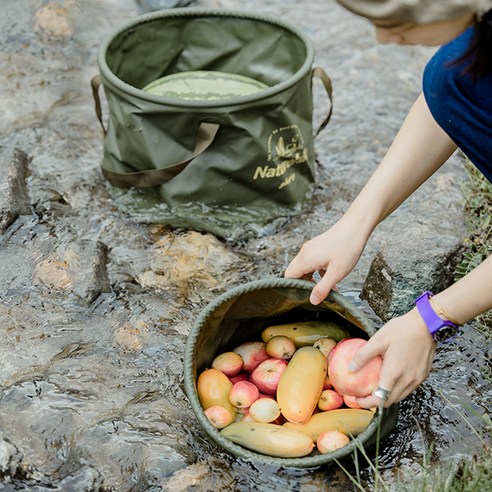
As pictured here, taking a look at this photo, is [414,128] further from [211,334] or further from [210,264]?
[210,264]

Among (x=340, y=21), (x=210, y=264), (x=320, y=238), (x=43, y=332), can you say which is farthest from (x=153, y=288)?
(x=340, y=21)

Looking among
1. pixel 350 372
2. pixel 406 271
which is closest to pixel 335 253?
pixel 350 372

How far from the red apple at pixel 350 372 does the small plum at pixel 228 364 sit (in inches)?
10.6

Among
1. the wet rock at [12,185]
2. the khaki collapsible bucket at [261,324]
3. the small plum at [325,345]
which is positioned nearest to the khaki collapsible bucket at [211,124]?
the wet rock at [12,185]

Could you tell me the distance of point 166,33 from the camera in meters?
3.36

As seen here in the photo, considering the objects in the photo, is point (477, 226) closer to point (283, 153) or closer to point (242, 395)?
point (283, 153)

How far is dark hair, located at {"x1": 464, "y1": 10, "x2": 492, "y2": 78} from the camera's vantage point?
4.73 ft

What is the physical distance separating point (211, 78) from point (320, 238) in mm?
1464

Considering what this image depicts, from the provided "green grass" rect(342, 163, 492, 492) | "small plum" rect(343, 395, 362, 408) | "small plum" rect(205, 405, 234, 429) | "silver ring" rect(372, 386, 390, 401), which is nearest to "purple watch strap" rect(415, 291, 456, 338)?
"silver ring" rect(372, 386, 390, 401)

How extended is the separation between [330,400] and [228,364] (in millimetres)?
298

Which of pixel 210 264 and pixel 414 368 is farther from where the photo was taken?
pixel 210 264

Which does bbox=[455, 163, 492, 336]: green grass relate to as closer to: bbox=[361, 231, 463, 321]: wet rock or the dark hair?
bbox=[361, 231, 463, 321]: wet rock

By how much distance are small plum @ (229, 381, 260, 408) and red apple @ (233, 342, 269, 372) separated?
13 centimetres

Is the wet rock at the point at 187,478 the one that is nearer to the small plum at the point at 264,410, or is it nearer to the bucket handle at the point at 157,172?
the small plum at the point at 264,410
